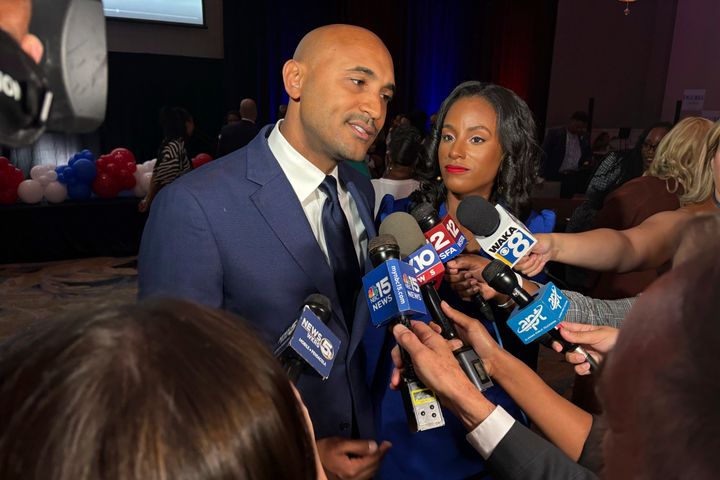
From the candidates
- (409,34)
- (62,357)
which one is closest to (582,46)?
(409,34)

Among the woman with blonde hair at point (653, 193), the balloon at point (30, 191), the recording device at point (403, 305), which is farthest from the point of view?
the balloon at point (30, 191)

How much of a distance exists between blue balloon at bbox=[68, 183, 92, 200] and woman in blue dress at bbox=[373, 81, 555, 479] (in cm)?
426

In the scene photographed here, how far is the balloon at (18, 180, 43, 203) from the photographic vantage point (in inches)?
187

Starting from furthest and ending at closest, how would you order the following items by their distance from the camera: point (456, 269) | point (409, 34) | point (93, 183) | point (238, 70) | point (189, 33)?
point (409, 34), point (238, 70), point (189, 33), point (93, 183), point (456, 269)

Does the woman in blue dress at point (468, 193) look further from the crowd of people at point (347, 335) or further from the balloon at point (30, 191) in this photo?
the balloon at point (30, 191)

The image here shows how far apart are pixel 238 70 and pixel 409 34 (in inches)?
124

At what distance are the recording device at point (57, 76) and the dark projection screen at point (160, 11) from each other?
7.08 meters

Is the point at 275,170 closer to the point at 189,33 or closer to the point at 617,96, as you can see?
the point at 189,33

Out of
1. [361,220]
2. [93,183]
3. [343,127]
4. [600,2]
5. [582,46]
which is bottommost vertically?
[93,183]

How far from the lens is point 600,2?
8.93 meters

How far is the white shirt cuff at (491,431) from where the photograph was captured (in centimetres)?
88

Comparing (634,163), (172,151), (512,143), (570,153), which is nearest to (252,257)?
(512,143)

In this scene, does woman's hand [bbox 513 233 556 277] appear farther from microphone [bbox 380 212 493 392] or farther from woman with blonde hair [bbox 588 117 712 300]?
woman with blonde hair [bbox 588 117 712 300]

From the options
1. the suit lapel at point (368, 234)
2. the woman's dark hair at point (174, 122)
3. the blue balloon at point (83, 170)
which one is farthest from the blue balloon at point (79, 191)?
the suit lapel at point (368, 234)
